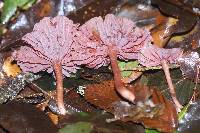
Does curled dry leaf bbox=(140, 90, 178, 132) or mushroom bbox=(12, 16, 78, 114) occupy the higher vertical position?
mushroom bbox=(12, 16, 78, 114)

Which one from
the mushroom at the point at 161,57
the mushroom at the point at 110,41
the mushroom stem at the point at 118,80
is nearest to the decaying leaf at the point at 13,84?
the mushroom at the point at 110,41

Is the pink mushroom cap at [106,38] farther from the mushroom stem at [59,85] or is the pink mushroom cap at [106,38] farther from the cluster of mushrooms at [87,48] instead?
the mushroom stem at [59,85]

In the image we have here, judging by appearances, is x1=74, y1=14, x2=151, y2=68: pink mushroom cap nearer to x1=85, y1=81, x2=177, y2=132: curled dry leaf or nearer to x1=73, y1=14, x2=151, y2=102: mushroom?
x1=73, y1=14, x2=151, y2=102: mushroom

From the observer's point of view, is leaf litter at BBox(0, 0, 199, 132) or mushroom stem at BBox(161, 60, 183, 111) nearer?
leaf litter at BBox(0, 0, 199, 132)

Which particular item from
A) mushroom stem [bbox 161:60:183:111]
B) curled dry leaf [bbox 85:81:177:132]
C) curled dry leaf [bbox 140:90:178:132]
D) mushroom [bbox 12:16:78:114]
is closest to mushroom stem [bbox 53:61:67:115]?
mushroom [bbox 12:16:78:114]

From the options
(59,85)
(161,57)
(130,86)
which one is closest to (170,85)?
(161,57)

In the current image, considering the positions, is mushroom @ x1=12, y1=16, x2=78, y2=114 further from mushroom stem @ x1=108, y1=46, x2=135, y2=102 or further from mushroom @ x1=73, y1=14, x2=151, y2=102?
mushroom stem @ x1=108, y1=46, x2=135, y2=102

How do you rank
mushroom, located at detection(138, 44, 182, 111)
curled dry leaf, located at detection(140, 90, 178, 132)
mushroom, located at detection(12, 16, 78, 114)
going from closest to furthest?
curled dry leaf, located at detection(140, 90, 178, 132)
mushroom, located at detection(12, 16, 78, 114)
mushroom, located at detection(138, 44, 182, 111)

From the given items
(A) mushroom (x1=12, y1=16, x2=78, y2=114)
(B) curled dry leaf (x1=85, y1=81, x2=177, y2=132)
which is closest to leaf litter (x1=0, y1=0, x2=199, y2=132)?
(B) curled dry leaf (x1=85, y1=81, x2=177, y2=132)

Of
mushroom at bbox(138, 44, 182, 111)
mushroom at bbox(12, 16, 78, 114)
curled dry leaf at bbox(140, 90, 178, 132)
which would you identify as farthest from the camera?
mushroom at bbox(138, 44, 182, 111)
